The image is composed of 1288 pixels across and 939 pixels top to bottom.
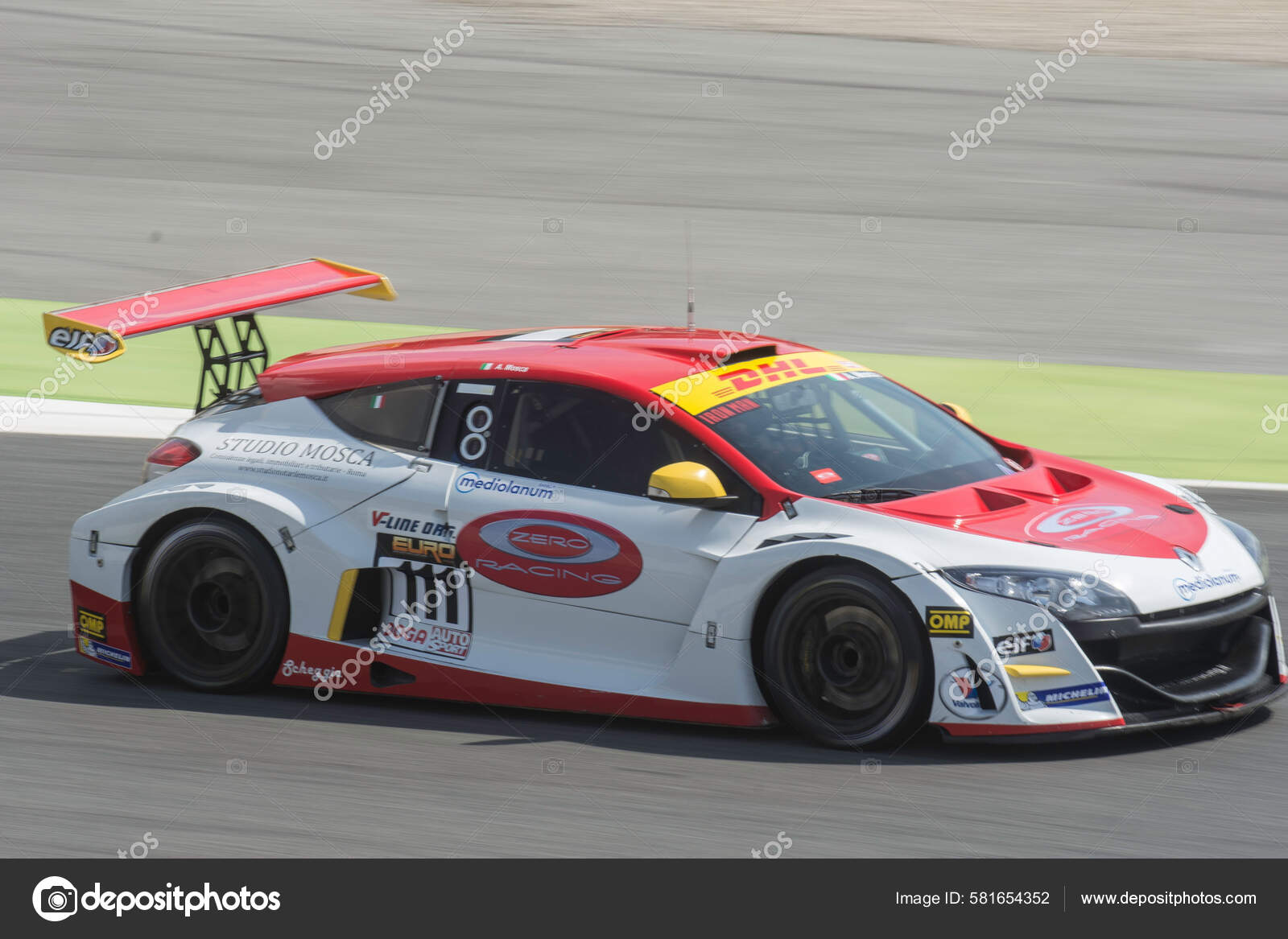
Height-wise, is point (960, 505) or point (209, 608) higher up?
point (960, 505)

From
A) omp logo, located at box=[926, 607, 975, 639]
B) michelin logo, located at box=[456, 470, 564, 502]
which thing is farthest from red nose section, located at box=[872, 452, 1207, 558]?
michelin logo, located at box=[456, 470, 564, 502]

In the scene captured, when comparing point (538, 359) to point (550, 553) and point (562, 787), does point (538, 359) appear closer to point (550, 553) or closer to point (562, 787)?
point (550, 553)

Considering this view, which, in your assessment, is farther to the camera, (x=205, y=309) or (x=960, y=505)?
(x=205, y=309)

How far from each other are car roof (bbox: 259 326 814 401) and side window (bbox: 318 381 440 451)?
45 mm

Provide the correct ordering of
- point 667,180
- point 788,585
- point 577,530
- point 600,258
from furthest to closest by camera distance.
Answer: point 667,180 → point 600,258 → point 577,530 → point 788,585

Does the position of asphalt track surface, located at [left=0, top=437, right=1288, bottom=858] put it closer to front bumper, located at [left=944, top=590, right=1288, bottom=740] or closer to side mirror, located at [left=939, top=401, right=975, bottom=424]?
front bumper, located at [left=944, top=590, right=1288, bottom=740]

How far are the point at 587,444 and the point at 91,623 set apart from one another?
2.33 m

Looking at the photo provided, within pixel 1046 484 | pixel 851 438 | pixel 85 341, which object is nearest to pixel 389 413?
pixel 85 341

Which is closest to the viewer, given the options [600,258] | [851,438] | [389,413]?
[851,438]

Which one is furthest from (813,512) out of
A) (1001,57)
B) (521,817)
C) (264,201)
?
(1001,57)

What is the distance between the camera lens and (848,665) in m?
5.56

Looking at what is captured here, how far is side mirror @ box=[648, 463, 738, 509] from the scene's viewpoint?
570 centimetres

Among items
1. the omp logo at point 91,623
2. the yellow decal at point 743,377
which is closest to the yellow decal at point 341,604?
the omp logo at point 91,623

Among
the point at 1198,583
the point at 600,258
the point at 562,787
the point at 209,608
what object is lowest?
the point at 562,787
